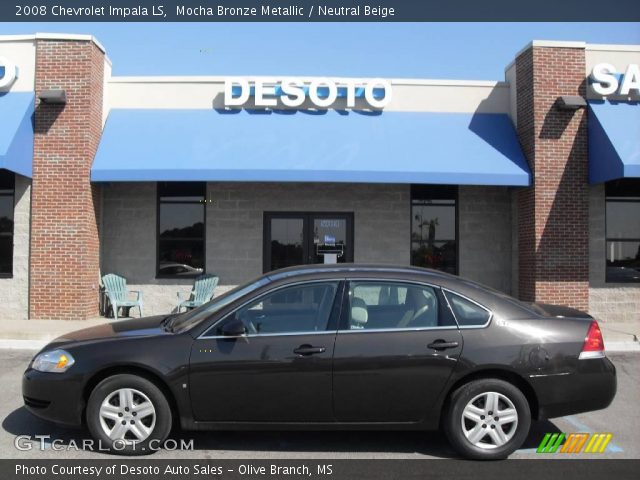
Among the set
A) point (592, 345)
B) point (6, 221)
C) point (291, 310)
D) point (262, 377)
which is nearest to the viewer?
point (262, 377)

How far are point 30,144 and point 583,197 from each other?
11.0 metres

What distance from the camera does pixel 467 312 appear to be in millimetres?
4941

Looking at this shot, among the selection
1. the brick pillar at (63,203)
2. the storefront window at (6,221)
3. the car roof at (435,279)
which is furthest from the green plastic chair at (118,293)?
the car roof at (435,279)

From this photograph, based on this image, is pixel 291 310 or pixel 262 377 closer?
pixel 262 377

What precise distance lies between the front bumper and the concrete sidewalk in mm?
5151

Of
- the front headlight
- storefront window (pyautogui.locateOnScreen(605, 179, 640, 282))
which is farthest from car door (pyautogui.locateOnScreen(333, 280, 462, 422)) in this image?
storefront window (pyautogui.locateOnScreen(605, 179, 640, 282))

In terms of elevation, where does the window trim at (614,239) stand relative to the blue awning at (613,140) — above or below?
below

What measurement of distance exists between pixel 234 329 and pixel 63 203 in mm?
8256

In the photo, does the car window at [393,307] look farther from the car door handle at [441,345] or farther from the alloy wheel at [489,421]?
the alloy wheel at [489,421]

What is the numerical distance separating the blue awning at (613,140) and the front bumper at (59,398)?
972 cm

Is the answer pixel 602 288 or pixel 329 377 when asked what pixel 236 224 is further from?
pixel 329 377

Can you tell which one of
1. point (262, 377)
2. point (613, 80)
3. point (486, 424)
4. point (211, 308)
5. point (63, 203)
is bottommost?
point (486, 424)

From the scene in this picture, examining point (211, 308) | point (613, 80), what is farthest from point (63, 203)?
point (613, 80)

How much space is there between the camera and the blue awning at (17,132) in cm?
1059
